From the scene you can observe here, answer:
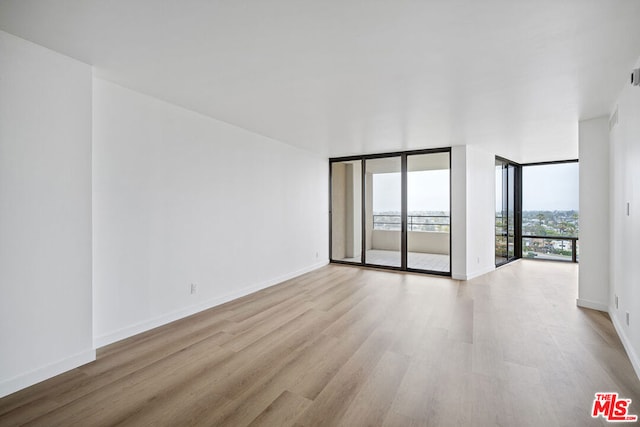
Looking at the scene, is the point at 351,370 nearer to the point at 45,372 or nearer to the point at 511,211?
the point at 45,372

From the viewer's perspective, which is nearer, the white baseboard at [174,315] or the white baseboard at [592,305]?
the white baseboard at [174,315]

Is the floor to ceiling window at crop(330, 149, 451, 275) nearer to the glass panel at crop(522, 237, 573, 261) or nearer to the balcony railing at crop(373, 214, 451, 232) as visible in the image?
the balcony railing at crop(373, 214, 451, 232)

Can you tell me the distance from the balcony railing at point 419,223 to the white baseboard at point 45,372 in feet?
22.1

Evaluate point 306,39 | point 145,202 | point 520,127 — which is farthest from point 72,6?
point 520,127

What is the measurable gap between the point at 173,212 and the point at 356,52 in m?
2.58

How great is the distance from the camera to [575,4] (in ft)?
5.29

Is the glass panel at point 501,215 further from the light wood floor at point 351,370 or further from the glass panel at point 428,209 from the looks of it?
the light wood floor at point 351,370

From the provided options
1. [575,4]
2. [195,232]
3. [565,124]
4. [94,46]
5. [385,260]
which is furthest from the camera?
[385,260]

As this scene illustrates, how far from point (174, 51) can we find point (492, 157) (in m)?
6.22

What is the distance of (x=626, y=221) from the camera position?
2639 mm

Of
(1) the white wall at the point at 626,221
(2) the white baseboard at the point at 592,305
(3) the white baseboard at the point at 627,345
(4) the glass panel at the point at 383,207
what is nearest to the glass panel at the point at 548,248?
(4) the glass panel at the point at 383,207

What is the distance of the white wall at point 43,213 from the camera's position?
1.96m

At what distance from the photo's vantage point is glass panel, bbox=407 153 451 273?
238 inches

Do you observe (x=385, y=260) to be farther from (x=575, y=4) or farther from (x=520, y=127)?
(x=575, y=4)
